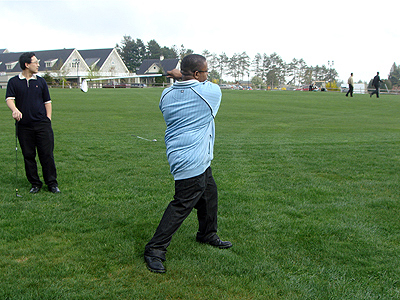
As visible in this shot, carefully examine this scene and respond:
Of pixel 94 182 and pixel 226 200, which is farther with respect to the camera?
pixel 94 182

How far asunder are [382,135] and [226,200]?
9850 millimetres

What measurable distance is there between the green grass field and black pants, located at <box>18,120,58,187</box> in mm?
274

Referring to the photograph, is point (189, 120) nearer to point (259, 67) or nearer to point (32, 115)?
point (32, 115)

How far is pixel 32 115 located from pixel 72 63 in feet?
242

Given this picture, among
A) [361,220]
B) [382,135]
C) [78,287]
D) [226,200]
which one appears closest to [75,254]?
[78,287]

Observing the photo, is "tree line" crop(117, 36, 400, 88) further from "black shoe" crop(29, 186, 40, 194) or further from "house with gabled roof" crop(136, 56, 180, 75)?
"black shoe" crop(29, 186, 40, 194)

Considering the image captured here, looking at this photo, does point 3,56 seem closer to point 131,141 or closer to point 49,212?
point 131,141

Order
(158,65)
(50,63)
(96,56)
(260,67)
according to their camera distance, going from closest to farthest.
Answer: (50,63) → (96,56) → (158,65) → (260,67)

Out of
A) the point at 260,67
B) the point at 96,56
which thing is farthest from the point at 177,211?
the point at 260,67

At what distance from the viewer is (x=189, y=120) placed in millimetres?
3631

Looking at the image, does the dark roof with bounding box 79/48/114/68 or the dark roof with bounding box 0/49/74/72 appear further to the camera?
the dark roof with bounding box 79/48/114/68

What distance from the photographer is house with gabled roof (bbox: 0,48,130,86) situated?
70188 millimetres

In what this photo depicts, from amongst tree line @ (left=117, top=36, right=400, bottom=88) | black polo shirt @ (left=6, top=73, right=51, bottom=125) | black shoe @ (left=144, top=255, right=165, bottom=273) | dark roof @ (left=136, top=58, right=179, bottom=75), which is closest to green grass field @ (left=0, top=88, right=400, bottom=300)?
black shoe @ (left=144, top=255, right=165, bottom=273)

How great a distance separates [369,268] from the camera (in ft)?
12.1
